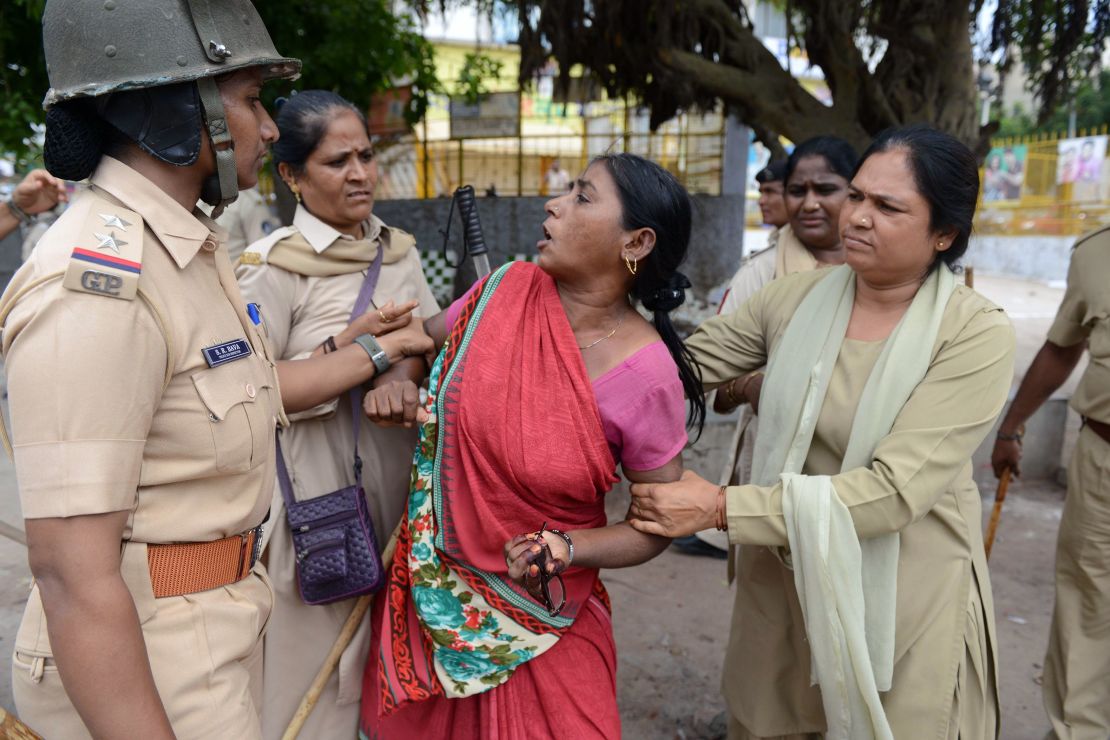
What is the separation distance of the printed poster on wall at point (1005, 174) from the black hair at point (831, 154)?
19093mm

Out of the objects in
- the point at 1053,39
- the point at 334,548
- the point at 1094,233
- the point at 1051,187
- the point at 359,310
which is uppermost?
the point at 1053,39

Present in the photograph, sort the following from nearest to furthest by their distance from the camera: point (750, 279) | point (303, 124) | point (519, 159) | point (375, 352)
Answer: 1. point (375, 352)
2. point (303, 124)
3. point (750, 279)
4. point (519, 159)

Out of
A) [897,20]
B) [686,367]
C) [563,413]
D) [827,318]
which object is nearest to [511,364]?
[563,413]

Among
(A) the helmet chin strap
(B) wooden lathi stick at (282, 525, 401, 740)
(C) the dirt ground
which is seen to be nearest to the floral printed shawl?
(B) wooden lathi stick at (282, 525, 401, 740)

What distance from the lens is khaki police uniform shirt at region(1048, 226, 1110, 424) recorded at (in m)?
2.87

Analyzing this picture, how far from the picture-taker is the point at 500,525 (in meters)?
1.85

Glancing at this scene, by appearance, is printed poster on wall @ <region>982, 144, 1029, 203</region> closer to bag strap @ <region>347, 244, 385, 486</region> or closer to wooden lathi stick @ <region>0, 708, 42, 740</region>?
bag strap @ <region>347, 244, 385, 486</region>

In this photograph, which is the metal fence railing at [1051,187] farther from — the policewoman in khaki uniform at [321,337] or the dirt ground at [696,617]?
the policewoman in khaki uniform at [321,337]

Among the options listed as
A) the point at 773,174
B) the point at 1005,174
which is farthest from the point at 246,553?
the point at 1005,174

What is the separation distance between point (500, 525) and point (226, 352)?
733 mm

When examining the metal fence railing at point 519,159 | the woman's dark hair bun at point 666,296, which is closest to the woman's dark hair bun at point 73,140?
the woman's dark hair bun at point 666,296

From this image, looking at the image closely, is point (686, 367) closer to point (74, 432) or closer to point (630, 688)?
point (74, 432)

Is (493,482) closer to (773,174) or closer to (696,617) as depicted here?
(696,617)

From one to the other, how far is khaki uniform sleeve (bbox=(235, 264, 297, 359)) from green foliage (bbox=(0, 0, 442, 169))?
3.50 metres
